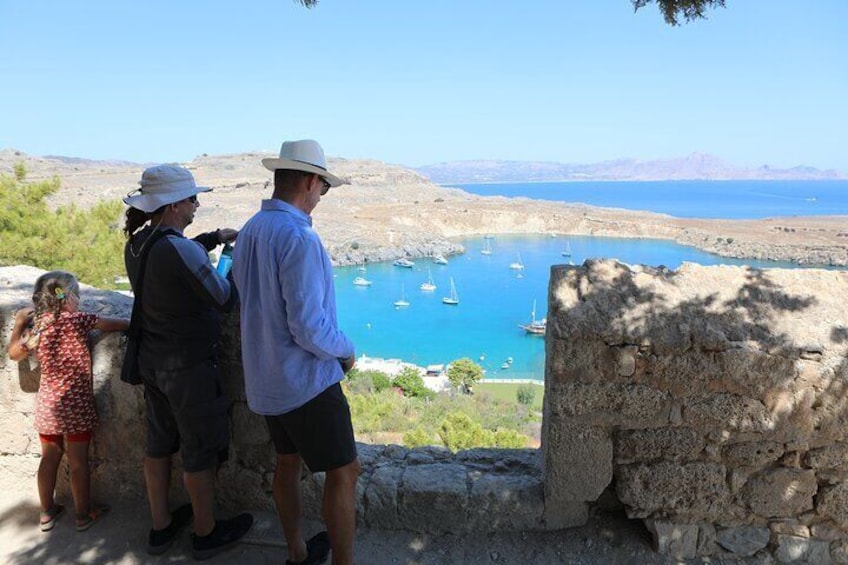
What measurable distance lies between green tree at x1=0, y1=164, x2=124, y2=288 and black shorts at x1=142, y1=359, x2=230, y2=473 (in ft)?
43.8

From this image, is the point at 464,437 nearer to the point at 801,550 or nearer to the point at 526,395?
the point at 801,550

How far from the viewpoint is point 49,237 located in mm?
14242

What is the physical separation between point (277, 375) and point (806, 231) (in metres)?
82.4

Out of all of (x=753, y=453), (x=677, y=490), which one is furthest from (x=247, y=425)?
(x=753, y=453)

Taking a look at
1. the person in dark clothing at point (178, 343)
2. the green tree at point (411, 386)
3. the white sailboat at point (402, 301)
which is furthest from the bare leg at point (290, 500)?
the white sailboat at point (402, 301)

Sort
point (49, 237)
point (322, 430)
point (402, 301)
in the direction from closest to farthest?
point (322, 430), point (49, 237), point (402, 301)

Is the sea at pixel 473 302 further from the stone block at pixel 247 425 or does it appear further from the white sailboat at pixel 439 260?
the stone block at pixel 247 425

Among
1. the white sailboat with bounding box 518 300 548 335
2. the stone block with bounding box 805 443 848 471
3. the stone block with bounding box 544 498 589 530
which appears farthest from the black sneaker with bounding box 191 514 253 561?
the white sailboat with bounding box 518 300 548 335

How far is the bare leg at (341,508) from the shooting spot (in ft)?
7.50

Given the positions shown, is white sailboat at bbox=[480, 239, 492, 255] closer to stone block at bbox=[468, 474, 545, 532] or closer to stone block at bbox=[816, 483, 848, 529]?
stone block at bbox=[468, 474, 545, 532]

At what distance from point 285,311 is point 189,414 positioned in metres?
0.81

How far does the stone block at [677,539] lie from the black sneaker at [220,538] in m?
2.06

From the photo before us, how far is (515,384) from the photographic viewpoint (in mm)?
34844

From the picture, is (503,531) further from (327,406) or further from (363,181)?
(363,181)
